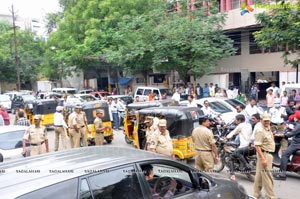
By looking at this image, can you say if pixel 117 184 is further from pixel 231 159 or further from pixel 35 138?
pixel 35 138

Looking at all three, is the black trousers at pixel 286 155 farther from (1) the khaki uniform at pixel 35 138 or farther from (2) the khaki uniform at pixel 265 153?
(1) the khaki uniform at pixel 35 138

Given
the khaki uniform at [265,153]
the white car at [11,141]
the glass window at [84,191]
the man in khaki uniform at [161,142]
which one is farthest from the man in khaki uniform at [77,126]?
the glass window at [84,191]

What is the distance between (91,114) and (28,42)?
35901mm

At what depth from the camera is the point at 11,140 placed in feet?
28.7

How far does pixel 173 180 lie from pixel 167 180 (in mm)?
74

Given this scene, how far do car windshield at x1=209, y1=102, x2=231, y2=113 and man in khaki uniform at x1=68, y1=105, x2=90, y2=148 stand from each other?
17.4 ft

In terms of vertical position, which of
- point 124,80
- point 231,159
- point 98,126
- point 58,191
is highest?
point 124,80

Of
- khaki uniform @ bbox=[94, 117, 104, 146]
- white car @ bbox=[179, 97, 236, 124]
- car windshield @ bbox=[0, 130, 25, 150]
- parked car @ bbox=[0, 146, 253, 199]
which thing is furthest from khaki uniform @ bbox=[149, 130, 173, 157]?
white car @ bbox=[179, 97, 236, 124]

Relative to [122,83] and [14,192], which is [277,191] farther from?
[122,83]

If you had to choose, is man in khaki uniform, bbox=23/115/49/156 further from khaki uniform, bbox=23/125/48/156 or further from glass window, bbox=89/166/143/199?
glass window, bbox=89/166/143/199

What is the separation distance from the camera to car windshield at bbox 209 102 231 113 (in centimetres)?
1358

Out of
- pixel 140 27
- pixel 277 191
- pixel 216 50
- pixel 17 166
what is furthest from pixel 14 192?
pixel 140 27

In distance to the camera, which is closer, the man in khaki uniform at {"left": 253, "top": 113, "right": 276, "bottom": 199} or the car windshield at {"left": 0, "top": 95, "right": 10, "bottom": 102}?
the man in khaki uniform at {"left": 253, "top": 113, "right": 276, "bottom": 199}

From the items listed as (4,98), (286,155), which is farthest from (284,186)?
(4,98)
